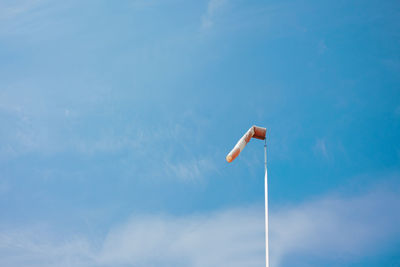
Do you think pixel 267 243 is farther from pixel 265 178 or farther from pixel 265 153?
pixel 265 153

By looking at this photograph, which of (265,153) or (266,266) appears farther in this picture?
(265,153)

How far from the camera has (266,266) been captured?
1550cm

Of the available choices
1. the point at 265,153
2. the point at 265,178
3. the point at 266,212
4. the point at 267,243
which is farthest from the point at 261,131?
the point at 267,243

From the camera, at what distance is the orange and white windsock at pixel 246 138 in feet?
50.9

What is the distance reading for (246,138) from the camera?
16.7 metres

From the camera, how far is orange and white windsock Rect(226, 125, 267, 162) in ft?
50.9

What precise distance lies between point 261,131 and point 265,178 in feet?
7.14

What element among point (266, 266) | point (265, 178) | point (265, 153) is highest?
point (265, 153)

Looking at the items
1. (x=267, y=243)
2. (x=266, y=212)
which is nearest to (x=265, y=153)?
(x=266, y=212)

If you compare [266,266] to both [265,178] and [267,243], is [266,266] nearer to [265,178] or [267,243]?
[267,243]

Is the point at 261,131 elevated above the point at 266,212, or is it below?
above

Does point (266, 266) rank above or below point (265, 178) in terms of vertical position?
below

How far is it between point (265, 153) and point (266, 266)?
4.52 meters

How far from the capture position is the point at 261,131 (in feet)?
57.0
